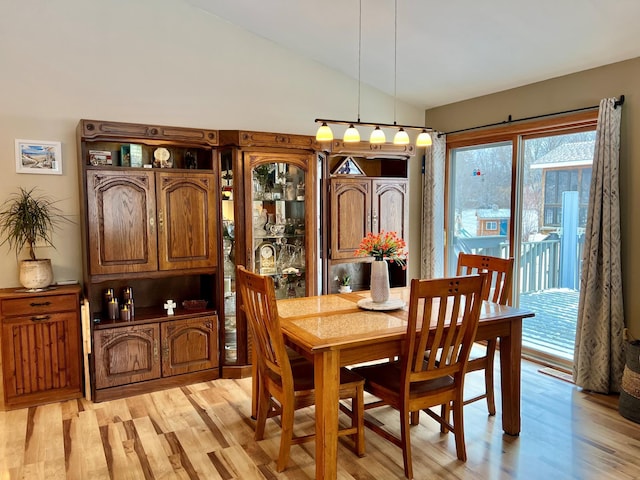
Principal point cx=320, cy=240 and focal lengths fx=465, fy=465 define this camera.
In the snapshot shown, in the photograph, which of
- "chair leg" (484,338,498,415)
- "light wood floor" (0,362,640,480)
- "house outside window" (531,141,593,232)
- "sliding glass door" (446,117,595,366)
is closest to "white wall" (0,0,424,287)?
"light wood floor" (0,362,640,480)

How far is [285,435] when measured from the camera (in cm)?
246

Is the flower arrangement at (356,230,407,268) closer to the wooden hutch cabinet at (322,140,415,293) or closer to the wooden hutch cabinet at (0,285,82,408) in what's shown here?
the wooden hutch cabinet at (322,140,415,293)

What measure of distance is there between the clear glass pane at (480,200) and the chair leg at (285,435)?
292 cm

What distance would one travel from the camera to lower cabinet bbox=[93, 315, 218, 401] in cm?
343

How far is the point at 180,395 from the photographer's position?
3.53 m

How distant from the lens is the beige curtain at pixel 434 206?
4.89 meters

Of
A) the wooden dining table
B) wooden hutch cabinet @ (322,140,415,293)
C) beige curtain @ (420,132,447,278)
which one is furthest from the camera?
beige curtain @ (420,132,447,278)

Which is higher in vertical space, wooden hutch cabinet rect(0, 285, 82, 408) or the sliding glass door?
the sliding glass door

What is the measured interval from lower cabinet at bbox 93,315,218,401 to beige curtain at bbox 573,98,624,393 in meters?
2.91

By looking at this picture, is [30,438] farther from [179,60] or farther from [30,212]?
[179,60]

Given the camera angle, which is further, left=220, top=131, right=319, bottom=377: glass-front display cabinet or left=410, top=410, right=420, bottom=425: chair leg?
left=220, top=131, right=319, bottom=377: glass-front display cabinet

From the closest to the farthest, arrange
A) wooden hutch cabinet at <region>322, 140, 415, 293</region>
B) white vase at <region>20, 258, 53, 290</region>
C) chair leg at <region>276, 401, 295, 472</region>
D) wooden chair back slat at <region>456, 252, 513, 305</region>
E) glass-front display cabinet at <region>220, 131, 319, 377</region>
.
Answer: chair leg at <region>276, 401, 295, 472</region>, wooden chair back slat at <region>456, 252, 513, 305</region>, white vase at <region>20, 258, 53, 290</region>, glass-front display cabinet at <region>220, 131, 319, 377</region>, wooden hutch cabinet at <region>322, 140, 415, 293</region>

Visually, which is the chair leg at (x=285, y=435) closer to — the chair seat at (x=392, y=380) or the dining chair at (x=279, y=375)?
the dining chair at (x=279, y=375)

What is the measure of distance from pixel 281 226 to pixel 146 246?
112cm
